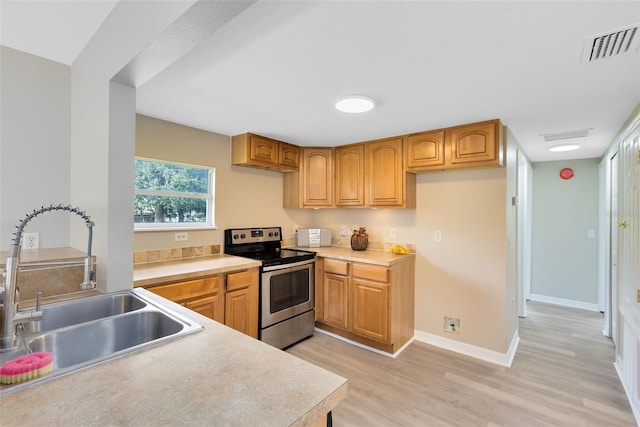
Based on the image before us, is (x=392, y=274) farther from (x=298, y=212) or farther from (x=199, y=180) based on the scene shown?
(x=199, y=180)

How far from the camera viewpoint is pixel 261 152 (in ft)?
10.5

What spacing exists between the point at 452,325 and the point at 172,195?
10.0 feet

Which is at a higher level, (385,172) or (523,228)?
(385,172)

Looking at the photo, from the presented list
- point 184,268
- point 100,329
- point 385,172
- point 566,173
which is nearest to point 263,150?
point 385,172

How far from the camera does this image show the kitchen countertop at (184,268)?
6.73 feet

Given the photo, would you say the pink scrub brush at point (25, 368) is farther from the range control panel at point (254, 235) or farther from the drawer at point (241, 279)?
the range control panel at point (254, 235)

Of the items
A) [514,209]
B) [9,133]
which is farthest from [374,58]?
[514,209]

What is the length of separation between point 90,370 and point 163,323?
0.45 m

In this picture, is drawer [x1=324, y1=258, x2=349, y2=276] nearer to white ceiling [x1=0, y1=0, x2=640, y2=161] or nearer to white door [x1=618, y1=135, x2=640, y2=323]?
white ceiling [x1=0, y1=0, x2=640, y2=161]

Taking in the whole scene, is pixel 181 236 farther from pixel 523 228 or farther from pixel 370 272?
pixel 523 228

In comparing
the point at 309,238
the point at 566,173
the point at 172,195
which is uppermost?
the point at 566,173

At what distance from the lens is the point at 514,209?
309 centimetres

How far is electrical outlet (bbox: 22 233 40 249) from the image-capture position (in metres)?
1.80

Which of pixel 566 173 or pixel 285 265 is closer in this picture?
pixel 285 265
